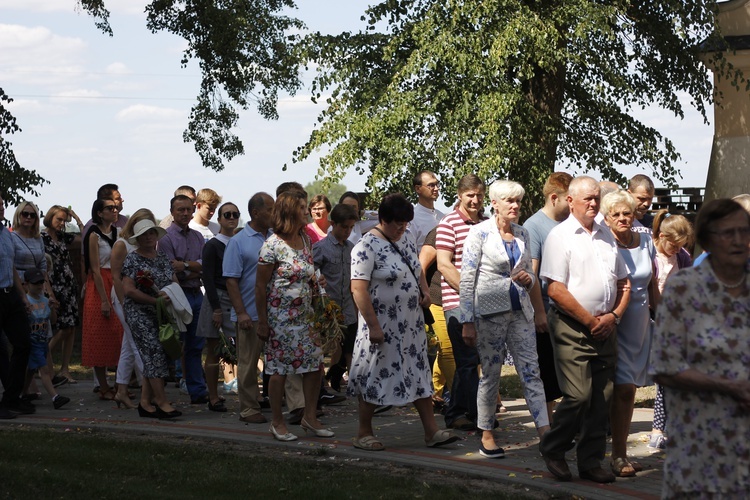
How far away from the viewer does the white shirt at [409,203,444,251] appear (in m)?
12.1

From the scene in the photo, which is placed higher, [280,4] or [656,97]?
[280,4]

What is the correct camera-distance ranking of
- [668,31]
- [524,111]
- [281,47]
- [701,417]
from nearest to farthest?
[701,417], [524,111], [668,31], [281,47]

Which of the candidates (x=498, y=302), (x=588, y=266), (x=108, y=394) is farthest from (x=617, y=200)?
(x=108, y=394)

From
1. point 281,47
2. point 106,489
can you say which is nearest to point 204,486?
point 106,489

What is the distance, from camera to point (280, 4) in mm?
28375

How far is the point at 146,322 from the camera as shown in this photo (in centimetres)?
1118

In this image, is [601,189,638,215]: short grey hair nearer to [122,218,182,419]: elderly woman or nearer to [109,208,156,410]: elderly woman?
[122,218,182,419]: elderly woman

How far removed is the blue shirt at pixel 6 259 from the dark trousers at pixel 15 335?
8 centimetres

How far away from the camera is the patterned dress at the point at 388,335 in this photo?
932 cm

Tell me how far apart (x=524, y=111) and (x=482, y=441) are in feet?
45.0

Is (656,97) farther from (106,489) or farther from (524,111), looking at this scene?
(106,489)

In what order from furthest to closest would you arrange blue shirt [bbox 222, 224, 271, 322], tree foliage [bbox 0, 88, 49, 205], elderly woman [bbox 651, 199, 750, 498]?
tree foliage [bbox 0, 88, 49, 205] → blue shirt [bbox 222, 224, 271, 322] → elderly woman [bbox 651, 199, 750, 498]

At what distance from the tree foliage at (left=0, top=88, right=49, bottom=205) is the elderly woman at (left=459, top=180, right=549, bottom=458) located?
13.2 metres

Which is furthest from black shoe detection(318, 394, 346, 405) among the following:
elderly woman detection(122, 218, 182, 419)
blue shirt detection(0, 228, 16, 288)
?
blue shirt detection(0, 228, 16, 288)
